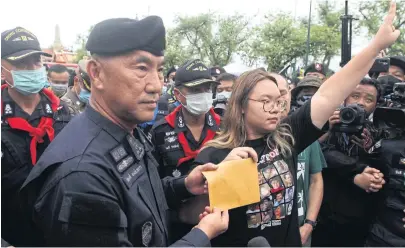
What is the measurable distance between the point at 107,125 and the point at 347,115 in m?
2.00

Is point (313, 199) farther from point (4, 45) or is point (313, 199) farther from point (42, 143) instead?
point (4, 45)

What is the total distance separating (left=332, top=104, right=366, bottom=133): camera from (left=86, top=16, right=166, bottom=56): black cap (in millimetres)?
1858

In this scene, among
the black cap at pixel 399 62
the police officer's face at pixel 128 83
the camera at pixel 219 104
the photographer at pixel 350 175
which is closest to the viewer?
the police officer's face at pixel 128 83

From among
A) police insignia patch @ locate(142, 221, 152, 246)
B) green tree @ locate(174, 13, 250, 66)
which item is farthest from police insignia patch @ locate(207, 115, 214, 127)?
green tree @ locate(174, 13, 250, 66)

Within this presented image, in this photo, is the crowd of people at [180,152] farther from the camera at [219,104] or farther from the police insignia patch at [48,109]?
the camera at [219,104]

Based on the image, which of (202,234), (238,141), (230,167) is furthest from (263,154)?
(202,234)

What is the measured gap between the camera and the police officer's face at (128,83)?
4.96ft

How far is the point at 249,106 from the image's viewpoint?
2348mm

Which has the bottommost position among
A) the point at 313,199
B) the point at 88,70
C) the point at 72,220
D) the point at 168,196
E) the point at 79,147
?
the point at 313,199

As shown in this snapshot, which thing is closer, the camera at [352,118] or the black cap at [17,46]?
the black cap at [17,46]

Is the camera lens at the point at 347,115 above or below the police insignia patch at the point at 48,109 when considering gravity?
below

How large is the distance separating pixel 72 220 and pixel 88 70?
57cm

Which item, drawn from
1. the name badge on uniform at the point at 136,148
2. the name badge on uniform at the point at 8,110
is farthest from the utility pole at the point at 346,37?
the name badge on uniform at the point at 136,148

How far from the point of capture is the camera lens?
2.95 metres
